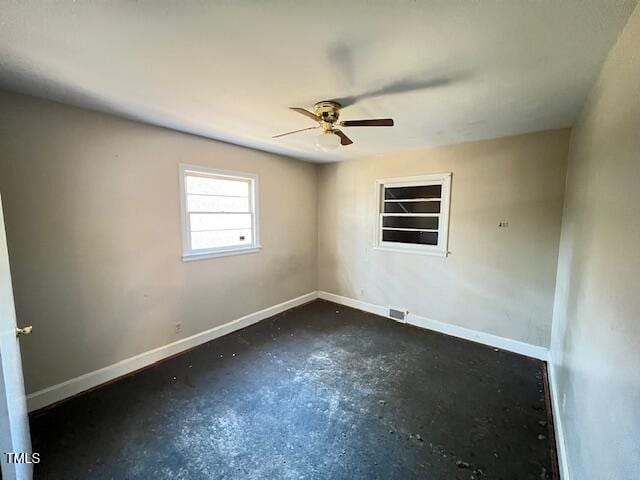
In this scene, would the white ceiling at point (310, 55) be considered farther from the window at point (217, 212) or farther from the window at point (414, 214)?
the window at point (414, 214)

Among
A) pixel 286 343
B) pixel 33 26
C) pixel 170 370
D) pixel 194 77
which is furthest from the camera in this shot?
pixel 286 343

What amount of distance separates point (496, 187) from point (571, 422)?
2379 millimetres

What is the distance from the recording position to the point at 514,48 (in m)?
1.41

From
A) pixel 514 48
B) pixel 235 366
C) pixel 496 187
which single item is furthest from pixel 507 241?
pixel 235 366

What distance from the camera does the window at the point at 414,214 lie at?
3.59m

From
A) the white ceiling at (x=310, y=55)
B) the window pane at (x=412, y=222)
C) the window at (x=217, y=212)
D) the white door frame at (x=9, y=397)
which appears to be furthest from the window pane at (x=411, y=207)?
the white door frame at (x=9, y=397)

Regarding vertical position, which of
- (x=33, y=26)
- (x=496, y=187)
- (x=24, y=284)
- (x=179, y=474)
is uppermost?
(x=33, y=26)

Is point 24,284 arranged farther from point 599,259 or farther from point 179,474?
point 599,259

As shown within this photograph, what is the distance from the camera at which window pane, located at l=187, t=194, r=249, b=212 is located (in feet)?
10.4

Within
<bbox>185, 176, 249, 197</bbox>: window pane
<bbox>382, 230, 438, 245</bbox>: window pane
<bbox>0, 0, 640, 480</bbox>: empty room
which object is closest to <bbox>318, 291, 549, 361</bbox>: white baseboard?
<bbox>0, 0, 640, 480</bbox>: empty room

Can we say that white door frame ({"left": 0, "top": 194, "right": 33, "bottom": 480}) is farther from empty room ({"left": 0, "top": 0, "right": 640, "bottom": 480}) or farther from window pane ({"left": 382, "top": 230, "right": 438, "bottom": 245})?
window pane ({"left": 382, "top": 230, "right": 438, "bottom": 245})

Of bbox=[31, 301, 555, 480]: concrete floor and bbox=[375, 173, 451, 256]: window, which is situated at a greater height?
bbox=[375, 173, 451, 256]: window

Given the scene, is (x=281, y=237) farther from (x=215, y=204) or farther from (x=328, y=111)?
(x=328, y=111)

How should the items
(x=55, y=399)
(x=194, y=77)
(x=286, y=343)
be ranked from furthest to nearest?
(x=286, y=343) → (x=55, y=399) → (x=194, y=77)
